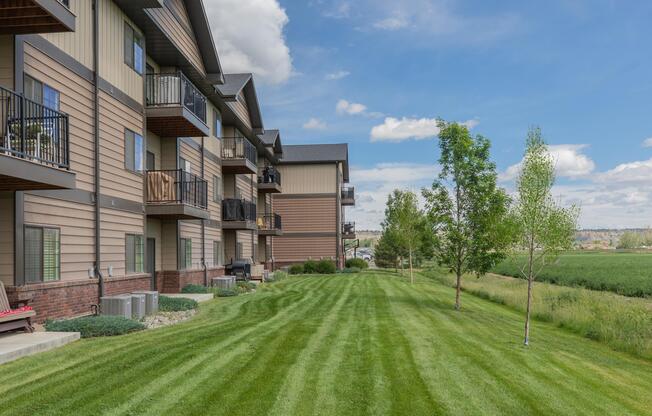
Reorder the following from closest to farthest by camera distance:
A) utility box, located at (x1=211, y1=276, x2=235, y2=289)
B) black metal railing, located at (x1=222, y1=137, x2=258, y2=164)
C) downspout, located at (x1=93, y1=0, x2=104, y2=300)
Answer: downspout, located at (x1=93, y1=0, x2=104, y2=300), utility box, located at (x1=211, y1=276, x2=235, y2=289), black metal railing, located at (x1=222, y1=137, x2=258, y2=164)

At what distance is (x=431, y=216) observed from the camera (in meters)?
19.9

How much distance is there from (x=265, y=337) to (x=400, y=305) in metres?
8.41

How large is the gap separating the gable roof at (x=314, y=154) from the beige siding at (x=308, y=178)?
60 centimetres

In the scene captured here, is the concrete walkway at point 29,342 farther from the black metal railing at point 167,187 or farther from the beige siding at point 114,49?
the black metal railing at point 167,187

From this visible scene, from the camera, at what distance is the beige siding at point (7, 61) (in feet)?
35.3

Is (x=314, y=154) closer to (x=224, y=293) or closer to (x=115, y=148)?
(x=224, y=293)

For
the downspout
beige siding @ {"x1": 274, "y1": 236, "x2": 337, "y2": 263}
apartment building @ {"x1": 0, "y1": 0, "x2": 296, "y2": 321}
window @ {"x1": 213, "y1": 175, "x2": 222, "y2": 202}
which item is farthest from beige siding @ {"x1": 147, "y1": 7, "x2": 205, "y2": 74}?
beige siding @ {"x1": 274, "y1": 236, "x2": 337, "y2": 263}

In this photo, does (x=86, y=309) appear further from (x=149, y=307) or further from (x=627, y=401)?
(x=627, y=401)

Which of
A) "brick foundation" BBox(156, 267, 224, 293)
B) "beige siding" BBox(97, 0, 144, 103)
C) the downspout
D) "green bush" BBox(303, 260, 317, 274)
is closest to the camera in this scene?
the downspout

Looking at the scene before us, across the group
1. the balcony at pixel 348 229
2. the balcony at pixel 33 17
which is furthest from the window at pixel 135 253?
the balcony at pixel 348 229

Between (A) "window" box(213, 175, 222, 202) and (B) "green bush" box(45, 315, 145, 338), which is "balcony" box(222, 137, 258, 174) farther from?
(B) "green bush" box(45, 315, 145, 338)

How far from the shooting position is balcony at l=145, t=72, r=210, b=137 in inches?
699

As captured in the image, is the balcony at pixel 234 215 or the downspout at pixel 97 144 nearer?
the downspout at pixel 97 144

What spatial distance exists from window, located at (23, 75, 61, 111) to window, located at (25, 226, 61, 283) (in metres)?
2.76
